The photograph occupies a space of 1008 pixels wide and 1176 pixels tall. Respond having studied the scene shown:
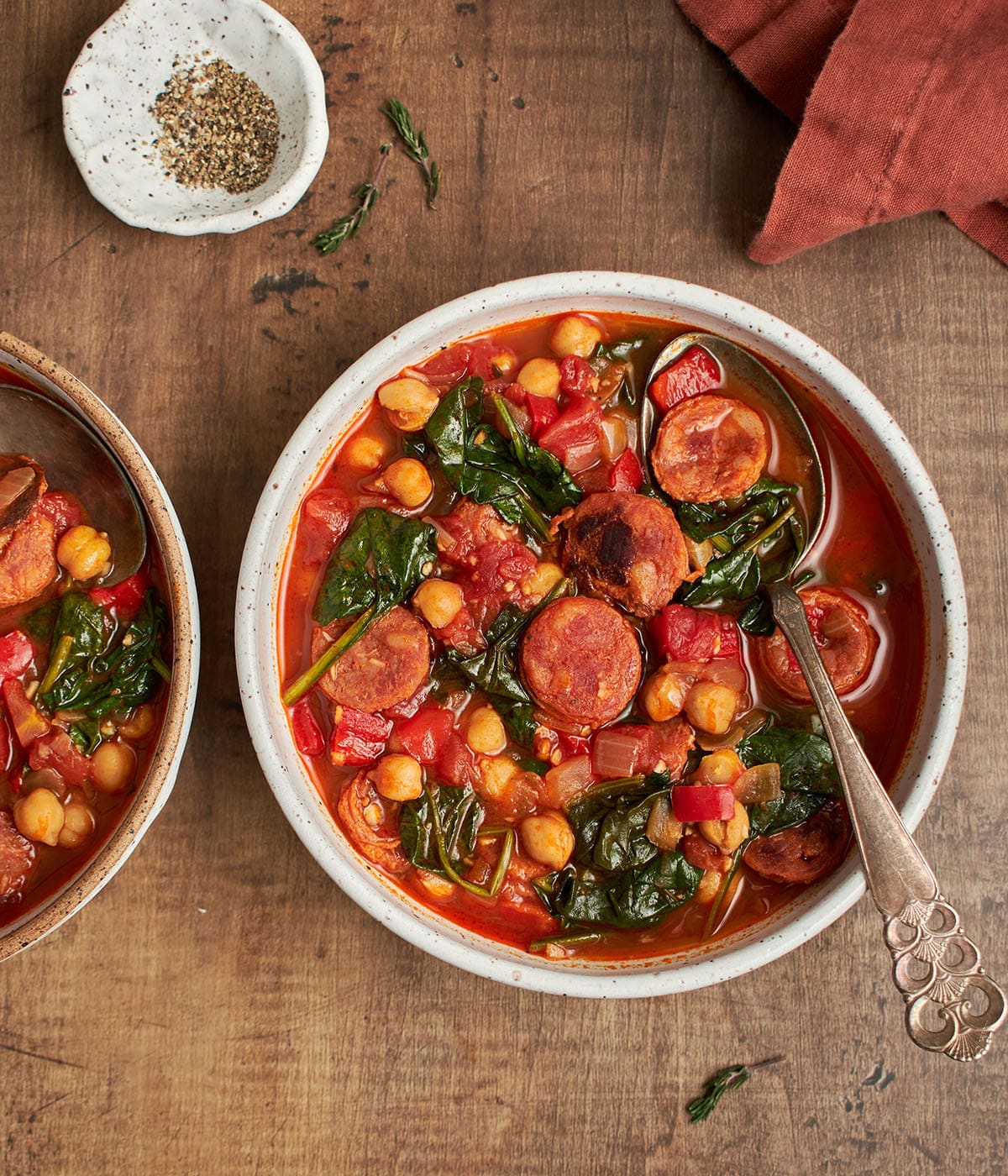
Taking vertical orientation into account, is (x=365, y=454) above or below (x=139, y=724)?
above

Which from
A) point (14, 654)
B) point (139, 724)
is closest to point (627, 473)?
point (139, 724)

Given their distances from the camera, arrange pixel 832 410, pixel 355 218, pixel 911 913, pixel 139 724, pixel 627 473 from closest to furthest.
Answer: pixel 911 913 < pixel 832 410 < pixel 627 473 < pixel 139 724 < pixel 355 218

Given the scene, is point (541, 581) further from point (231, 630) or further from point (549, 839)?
point (231, 630)

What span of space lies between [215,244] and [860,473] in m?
2.67

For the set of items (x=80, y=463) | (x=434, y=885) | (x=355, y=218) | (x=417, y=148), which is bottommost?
(x=434, y=885)

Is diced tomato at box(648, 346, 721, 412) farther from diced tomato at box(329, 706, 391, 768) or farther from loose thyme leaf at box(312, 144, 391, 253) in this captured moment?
diced tomato at box(329, 706, 391, 768)

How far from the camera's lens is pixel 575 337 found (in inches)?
132

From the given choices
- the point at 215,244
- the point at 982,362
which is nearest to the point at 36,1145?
the point at 215,244

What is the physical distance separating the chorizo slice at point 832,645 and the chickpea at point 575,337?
1.21m

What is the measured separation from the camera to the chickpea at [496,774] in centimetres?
348

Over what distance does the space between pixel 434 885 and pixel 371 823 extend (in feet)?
1.08

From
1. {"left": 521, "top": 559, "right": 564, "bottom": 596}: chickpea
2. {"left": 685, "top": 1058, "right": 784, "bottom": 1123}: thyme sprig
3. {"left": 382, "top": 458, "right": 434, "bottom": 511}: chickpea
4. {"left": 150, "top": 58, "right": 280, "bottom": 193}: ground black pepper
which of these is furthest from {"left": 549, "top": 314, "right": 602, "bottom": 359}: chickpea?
{"left": 685, "top": 1058, "right": 784, "bottom": 1123}: thyme sprig

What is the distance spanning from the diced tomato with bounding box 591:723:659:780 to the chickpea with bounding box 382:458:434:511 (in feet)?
3.70

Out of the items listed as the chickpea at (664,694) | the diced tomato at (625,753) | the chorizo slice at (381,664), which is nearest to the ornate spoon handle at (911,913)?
the chickpea at (664,694)
